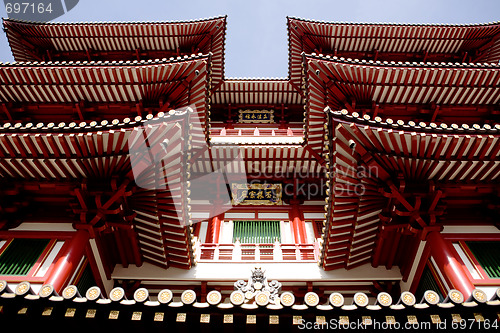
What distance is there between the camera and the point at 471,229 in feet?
33.8

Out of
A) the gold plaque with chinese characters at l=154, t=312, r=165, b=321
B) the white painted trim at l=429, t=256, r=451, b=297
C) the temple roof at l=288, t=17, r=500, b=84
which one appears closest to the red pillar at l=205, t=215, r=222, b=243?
the gold plaque with chinese characters at l=154, t=312, r=165, b=321

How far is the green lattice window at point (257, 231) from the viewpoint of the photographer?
539 inches

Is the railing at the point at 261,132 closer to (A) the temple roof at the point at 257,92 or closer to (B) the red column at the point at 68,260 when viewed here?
(A) the temple roof at the point at 257,92

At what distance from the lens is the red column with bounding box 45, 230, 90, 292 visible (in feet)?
28.9

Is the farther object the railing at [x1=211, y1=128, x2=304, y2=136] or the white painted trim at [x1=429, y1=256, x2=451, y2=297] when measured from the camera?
the railing at [x1=211, y1=128, x2=304, y2=136]

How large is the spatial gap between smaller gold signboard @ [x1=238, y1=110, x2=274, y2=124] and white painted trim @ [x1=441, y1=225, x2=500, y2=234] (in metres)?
11.9

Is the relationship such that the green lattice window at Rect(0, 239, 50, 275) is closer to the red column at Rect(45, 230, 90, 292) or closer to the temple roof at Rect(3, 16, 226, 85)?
the red column at Rect(45, 230, 90, 292)

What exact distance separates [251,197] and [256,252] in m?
3.22

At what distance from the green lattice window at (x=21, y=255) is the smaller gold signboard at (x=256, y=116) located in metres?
12.6

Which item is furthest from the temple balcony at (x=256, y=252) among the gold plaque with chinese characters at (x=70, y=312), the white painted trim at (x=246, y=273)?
the gold plaque with chinese characters at (x=70, y=312)

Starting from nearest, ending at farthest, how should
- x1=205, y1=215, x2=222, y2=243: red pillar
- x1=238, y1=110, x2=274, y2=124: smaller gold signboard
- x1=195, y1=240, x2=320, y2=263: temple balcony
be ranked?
x1=195, y1=240, x2=320, y2=263: temple balcony
x1=205, y1=215, x2=222, y2=243: red pillar
x1=238, y1=110, x2=274, y2=124: smaller gold signboard

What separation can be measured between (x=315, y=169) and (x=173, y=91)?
6.34 m

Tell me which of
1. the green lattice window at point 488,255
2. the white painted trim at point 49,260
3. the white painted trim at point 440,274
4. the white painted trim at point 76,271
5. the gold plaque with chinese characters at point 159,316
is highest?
the gold plaque with chinese characters at point 159,316

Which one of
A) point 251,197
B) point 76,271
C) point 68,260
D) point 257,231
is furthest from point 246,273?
point 68,260
